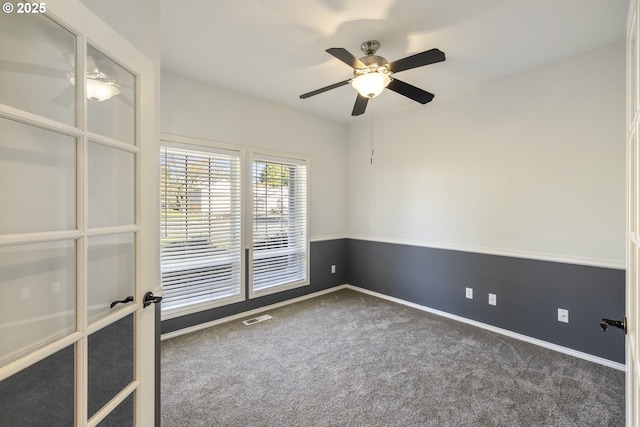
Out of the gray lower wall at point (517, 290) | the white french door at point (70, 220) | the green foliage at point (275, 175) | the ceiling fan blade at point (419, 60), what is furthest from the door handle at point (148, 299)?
the gray lower wall at point (517, 290)

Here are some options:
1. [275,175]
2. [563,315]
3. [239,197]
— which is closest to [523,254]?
[563,315]

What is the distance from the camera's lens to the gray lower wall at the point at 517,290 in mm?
2525

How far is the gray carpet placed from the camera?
1.89 m

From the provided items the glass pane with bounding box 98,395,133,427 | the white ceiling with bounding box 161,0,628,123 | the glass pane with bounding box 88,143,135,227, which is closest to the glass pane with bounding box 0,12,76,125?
the glass pane with bounding box 88,143,135,227

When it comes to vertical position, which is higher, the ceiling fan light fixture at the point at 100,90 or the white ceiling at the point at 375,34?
the white ceiling at the point at 375,34

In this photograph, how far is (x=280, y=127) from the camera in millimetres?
3896

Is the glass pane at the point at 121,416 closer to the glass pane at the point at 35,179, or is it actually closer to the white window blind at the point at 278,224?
the glass pane at the point at 35,179

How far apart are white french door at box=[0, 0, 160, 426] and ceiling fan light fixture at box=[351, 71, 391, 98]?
1.49 meters

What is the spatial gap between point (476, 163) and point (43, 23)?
142 inches

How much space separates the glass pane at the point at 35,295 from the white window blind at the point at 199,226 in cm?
212

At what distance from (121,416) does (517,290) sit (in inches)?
135

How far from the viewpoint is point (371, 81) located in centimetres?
220

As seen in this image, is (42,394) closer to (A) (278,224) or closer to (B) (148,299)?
(B) (148,299)

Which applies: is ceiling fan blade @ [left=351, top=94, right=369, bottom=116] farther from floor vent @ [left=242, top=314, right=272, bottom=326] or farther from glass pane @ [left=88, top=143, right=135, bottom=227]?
floor vent @ [left=242, top=314, right=272, bottom=326]
